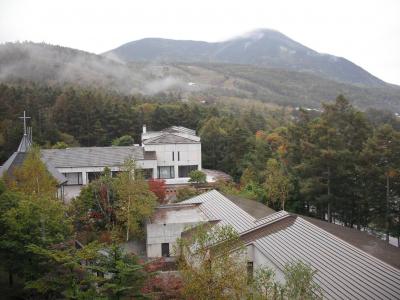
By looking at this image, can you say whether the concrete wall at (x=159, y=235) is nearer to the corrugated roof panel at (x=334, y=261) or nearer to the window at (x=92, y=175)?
the corrugated roof panel at (x=334, y=261)

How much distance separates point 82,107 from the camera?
48.7 metres

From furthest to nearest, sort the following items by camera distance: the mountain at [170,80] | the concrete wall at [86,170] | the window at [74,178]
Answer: the mountain at [170,80], the window at [74,178], the concrete wall at [86,170]

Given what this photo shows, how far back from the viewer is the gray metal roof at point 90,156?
113 feet

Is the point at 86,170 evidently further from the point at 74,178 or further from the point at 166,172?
the point at 166,172

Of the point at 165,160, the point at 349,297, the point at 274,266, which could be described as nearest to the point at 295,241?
the point at 274,266

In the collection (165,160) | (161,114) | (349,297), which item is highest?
(161,114)

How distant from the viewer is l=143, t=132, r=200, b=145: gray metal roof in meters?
37.2

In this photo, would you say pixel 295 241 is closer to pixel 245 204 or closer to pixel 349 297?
pixel 349 297

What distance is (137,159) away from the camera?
35000 millimetres

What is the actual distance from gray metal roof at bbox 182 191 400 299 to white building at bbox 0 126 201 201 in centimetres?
1692

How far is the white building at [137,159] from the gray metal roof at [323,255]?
55.5ft

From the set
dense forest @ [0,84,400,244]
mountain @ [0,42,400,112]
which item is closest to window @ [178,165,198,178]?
dense forest @ [0,84,400,244]

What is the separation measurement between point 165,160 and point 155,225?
17182mm

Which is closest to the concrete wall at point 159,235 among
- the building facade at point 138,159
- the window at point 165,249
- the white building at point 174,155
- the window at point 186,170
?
the window at point 165,249
